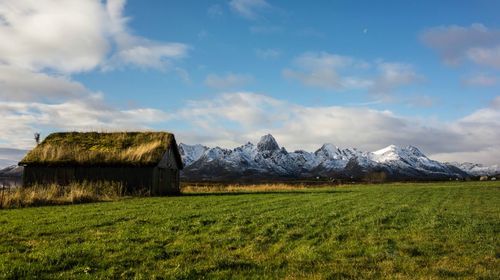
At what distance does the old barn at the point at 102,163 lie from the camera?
41.3m

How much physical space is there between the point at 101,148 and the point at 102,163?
2.48 metres

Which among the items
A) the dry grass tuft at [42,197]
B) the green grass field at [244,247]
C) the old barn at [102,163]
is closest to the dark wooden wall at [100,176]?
the old barn at [102,163]

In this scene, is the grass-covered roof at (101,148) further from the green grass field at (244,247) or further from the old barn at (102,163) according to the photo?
the green grass field at (244,247)

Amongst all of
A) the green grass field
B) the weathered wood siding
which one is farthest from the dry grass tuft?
the green grass field

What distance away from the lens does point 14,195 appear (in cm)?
2788

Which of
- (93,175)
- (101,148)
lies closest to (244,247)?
(93,175)

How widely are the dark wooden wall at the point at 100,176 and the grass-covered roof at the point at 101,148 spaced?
0.61 meters

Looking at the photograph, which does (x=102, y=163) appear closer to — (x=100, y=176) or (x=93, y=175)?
(x=100, y=176)

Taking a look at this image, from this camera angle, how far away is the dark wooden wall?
135ft

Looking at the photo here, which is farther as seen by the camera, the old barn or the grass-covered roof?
the grass-covered roof

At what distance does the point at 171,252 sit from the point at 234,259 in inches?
68.3

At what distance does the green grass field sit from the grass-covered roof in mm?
20909

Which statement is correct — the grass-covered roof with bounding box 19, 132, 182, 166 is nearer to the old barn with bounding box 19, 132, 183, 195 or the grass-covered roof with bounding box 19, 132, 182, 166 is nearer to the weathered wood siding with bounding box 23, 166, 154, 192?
the old barn with bounding box 19, 132, 183, 195

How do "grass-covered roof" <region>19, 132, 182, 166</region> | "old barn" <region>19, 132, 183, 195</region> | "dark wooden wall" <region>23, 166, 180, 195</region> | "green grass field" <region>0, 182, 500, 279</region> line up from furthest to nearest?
"grass-covered roof" <region>19, 132, 182, 166</region> → "old barn" <region>19, 132, 183, 195</region> → "dark wooden wall" <region>23, 166, 180, 195</region> → "green grass field" <region>0, 182, 500, 279</region>
